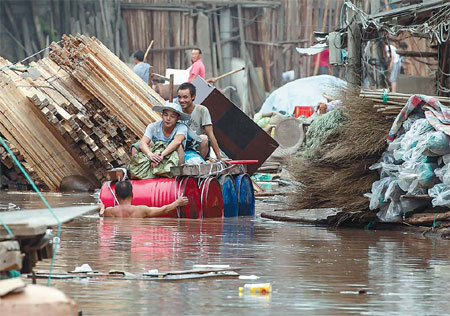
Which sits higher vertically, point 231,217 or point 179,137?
point 179,137

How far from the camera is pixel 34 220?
16.3 ft

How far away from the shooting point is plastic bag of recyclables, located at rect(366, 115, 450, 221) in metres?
10.4

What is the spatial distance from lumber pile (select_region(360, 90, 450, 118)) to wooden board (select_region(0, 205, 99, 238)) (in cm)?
626

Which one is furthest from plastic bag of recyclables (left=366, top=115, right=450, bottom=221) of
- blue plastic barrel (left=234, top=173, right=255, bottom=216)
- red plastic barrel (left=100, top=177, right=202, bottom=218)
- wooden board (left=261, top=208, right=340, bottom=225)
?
blue plastic barrel (left=234, top=173, right=255, bottom=216)

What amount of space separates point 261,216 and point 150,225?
95.8 inches

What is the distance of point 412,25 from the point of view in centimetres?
1741

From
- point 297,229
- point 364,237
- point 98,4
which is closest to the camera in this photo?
point 364,237

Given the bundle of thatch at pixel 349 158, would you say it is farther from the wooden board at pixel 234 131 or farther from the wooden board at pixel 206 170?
the wooden board at pixel 234 131

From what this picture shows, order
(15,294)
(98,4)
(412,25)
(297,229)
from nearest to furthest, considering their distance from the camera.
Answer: (15,294)
(297,229)
(412,25)
(98,4)

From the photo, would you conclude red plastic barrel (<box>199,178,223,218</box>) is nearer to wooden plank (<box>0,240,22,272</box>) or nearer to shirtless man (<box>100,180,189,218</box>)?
shirtless man (<box>100,180,189,218</box>)

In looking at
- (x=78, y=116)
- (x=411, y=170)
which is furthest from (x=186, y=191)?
(x=78, y=116)

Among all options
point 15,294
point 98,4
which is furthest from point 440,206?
point 98,4

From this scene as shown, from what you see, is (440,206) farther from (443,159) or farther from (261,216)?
(261,216)

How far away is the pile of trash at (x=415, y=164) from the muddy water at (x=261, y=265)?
0.36 metres
